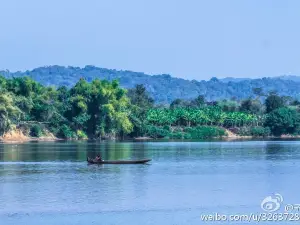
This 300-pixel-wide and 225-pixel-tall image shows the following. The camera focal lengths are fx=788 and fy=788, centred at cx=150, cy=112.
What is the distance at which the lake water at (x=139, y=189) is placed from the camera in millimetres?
30891

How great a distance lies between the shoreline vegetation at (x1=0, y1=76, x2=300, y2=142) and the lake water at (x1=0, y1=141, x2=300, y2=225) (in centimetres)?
4444

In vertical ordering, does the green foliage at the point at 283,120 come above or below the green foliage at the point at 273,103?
below

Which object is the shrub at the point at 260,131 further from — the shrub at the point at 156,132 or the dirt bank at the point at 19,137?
the dirt bank at the point at 19,137

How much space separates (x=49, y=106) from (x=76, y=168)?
56351 millimetres

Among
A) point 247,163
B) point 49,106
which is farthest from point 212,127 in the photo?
point 247,163

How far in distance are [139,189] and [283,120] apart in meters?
85.9

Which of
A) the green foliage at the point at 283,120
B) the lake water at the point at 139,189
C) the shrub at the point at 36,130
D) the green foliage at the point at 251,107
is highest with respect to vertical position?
the green foliage at the point at 251,107

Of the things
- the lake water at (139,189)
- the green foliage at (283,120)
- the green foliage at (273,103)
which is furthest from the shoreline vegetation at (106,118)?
the lake water at (139,189)

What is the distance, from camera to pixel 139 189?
38.8 metres

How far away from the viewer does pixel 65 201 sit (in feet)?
113

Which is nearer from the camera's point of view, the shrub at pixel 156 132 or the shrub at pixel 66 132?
the shrub at pixel 66 132

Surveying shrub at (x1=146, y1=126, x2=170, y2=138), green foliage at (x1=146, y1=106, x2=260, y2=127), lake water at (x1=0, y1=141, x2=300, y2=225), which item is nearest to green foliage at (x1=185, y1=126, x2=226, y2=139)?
green foliage at (x1=146, y1=106, x2=260, y2=127)

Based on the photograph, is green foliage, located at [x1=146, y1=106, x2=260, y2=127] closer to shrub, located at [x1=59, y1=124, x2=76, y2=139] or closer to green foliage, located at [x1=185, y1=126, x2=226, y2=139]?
green foliage, located at [x1=185, y1=126, x2=226, y2=139]

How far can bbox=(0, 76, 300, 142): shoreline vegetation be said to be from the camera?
104 meters
